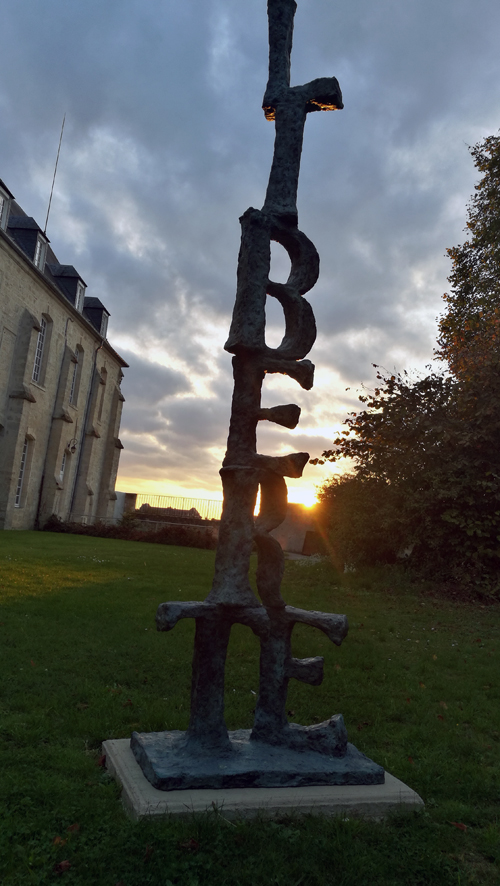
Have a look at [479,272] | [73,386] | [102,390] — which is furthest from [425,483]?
[102,390]

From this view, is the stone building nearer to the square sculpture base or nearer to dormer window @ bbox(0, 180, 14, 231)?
dormer window @ bbox(0, 180, 14, 231)

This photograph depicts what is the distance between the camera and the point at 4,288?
23.1 meters

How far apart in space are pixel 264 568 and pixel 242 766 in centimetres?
117

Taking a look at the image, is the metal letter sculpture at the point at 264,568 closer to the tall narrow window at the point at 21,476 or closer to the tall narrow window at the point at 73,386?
the tall narrow window at the point at 21,476

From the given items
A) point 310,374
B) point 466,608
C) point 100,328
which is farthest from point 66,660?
point 100,328

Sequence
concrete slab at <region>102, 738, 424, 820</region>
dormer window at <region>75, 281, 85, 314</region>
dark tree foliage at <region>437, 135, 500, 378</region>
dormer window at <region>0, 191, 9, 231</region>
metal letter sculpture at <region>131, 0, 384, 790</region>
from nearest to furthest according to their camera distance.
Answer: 1. concrete slab at <region>102, 738, 424, 820</region>
2. metal letter sculpture at <region>131, 0, 384, 790</region>
3. dark tree foliage at <region>437, 135, 500, 378</region>
4. dormer window at <region>0, 191, 9, 231</region>
5. dormer window at <region>75, 281, 85, 314</region>

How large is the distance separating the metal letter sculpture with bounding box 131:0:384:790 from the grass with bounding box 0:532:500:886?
341 mm

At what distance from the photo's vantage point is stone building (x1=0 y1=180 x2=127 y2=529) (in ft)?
79.4

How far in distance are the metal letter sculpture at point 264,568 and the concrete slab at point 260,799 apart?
0.22 ft

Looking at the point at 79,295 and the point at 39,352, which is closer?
the point at 39,352

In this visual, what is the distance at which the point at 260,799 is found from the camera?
339cm

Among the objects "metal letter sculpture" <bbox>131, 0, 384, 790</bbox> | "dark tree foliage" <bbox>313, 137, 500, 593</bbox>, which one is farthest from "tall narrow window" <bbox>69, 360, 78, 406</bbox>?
"metal letter sculpture" <bbox>131, 0, 384, 790</bbox>

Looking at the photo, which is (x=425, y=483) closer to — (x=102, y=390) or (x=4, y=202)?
(x=4, y=202)

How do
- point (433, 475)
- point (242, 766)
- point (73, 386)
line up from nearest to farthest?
1. point (242, 766)
2. point (433, 475)
3. point (73, 386)
